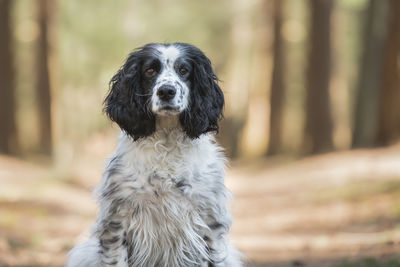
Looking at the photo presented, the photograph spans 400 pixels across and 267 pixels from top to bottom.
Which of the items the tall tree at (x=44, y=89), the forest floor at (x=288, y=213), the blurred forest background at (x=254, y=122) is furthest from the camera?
the tall tree at (x=44, y=89)

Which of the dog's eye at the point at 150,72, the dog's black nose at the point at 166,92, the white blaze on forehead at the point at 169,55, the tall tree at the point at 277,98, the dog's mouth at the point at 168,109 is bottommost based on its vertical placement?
the tall tree at the point at 277,98

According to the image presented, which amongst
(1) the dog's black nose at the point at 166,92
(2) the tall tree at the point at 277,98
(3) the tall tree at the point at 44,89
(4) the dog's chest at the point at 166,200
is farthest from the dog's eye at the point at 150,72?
(2) the tall tree at the point at 277,98

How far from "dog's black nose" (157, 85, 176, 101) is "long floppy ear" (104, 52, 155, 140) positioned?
225 mm

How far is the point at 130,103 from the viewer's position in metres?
5.04

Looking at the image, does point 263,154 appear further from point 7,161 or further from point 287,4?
point 7,161

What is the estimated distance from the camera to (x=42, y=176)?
1526 centimetres

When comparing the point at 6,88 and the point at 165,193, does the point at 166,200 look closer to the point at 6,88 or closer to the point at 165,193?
the point at 165,193

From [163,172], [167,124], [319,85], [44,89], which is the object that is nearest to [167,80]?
[167,124]

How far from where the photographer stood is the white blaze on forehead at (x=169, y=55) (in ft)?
16.4

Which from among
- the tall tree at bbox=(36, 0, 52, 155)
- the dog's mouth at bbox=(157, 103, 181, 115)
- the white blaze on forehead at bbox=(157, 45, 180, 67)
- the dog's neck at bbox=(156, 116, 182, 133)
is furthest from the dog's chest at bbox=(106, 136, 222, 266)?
the tall tree at bbox=(36, 0, 52, 155)

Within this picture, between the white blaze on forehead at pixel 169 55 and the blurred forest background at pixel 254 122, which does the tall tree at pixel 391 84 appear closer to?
the blurred forest background at pixel 254 122

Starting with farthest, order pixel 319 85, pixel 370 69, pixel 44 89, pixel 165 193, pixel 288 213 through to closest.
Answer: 1. pixel 44 89
2. pixel 370 69
3. pixel 319 85
4. pixel 288 213
5. pixel 165 193

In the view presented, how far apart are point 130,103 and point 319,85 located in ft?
44.0

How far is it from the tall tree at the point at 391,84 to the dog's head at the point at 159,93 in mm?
9499
